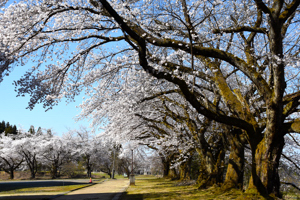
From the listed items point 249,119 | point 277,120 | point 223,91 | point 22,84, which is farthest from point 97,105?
point 277,120

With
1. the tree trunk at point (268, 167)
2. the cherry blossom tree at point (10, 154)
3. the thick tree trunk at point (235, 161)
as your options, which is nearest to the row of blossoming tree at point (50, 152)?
the cherry blossom tree at point (10, 154)

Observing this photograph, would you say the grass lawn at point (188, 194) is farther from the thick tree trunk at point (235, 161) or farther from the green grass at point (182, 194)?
the thick tree trunk at point (235, 161)

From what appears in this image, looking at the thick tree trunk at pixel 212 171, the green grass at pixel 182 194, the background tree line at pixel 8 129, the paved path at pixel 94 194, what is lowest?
the paved path at pixel 94 194

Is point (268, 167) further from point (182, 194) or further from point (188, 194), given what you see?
point (182, 194)

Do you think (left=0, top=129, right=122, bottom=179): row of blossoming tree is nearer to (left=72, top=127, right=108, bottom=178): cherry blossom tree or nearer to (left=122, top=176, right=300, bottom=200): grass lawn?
(left=72, top=127, right=108, bottom=178): cherry blossom tree

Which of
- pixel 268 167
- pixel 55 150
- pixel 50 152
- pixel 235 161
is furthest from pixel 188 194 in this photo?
pixel 50 152

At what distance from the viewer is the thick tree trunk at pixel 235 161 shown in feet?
32.0

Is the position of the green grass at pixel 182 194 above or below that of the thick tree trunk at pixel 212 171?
below

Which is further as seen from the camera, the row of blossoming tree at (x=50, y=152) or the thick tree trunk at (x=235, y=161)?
the row of blossoming tree at (x=50, y=152)

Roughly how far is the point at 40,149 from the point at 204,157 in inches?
1492

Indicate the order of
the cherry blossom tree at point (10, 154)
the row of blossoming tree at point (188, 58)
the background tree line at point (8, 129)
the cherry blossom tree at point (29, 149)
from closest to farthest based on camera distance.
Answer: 1. the row of blossoming tree at point (188, 58)
2. the cherry blossom tree at point (10, 154)
3. the cherry blossom tree at point (29, 149)
4. the background tree line at point (8, 129)

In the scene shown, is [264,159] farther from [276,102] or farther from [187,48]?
[187,48]

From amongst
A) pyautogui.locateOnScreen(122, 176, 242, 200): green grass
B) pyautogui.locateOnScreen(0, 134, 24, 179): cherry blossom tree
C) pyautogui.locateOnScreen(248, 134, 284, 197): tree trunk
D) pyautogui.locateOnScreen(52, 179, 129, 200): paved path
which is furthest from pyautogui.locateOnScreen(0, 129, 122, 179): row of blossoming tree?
pyautogui.locateOnScreen(248, 134, 284, 197): tree trunk

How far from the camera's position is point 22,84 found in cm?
679
